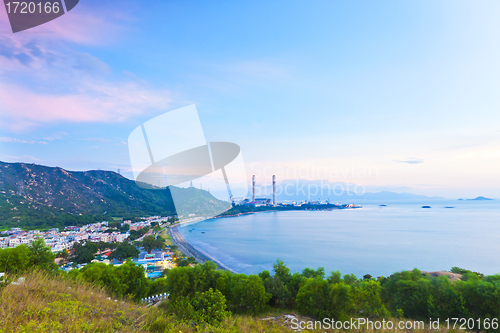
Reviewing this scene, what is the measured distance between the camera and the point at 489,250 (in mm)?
18078

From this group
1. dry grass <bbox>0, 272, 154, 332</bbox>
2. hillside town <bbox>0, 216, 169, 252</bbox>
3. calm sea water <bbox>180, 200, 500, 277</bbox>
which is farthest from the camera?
calm sea water <bbox>180, 200, 500, 277</bbox>

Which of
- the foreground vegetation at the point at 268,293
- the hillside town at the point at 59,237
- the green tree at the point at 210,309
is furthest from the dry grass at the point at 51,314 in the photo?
the hillside town at the point at 59,237

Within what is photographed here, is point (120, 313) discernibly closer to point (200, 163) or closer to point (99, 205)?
point (200, 163)

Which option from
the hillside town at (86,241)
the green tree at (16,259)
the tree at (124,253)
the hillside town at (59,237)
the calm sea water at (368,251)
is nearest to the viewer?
the green tree at (16,259)

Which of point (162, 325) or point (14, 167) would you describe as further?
point (14, 167)

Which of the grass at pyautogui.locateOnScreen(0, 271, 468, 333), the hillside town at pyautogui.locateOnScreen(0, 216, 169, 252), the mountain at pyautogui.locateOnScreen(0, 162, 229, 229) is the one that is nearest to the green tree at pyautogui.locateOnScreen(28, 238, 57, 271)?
the grass at pyautogui.locateOnScreen(0, 271, 468, 333)

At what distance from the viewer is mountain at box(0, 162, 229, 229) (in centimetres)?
2300

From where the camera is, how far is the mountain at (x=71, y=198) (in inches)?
906

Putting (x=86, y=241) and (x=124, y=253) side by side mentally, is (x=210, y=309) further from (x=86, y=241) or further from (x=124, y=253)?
(x=86, y=241)

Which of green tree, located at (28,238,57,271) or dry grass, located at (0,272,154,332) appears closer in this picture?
dry grass, located at (0,272,154,332)

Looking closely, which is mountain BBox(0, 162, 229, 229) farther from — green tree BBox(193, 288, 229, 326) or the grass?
the grass

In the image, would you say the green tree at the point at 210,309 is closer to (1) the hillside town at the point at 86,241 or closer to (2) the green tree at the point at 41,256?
(2) the green tree at the point at 41,256

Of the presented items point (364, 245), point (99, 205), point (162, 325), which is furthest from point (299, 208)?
point (162, 325)

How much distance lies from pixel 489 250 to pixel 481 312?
18.9 metres
